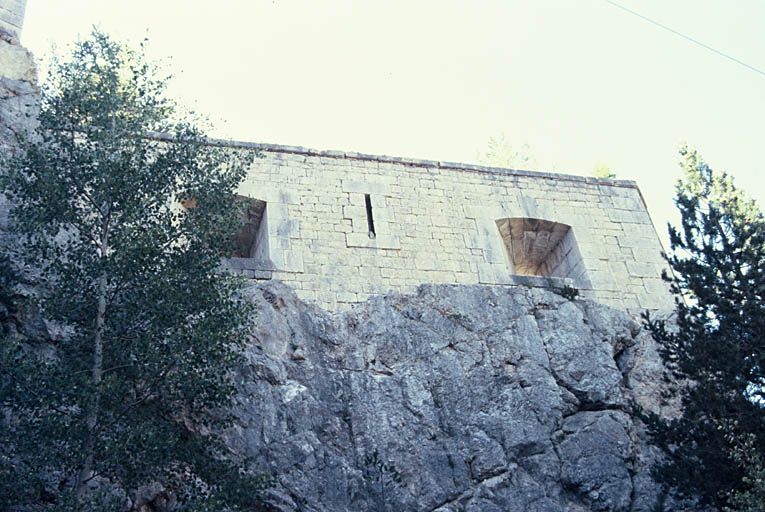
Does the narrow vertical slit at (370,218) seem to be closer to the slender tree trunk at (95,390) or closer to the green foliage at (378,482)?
the green foliage at (378,482)

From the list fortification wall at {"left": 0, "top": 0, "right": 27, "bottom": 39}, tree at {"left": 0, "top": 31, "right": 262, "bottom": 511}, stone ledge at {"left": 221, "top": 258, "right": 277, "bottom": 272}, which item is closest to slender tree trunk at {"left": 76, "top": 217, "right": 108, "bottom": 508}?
tree at {"left": 0, "top": 31, "right": 262, "bottom": 511}

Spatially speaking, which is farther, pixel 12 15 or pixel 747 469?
pixel 12 15

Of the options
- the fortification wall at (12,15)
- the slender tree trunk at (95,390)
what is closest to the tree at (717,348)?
the slender tree trunk at (95,390)

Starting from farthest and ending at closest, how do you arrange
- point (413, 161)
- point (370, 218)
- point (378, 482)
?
point (413, 161)
point (370, 218)
point (378, 482)

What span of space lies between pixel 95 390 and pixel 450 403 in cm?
529

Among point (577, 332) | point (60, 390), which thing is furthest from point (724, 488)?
point (60, 390)

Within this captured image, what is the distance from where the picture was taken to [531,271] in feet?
52.4

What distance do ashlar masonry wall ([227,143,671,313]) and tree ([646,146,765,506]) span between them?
2684 mm

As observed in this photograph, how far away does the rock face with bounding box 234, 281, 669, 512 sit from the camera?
415 inches

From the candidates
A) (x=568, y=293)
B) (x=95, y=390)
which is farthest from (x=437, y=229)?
(x=95, y=390)

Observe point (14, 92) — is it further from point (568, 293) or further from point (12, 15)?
point (568, 293)

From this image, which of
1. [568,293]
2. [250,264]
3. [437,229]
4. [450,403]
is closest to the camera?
[450,403]

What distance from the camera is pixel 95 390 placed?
810cm

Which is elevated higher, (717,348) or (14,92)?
(14,92)
